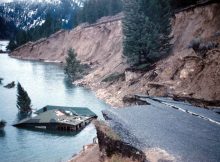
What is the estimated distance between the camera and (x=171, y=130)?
41.4 feet

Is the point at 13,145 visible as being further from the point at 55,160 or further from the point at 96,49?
the point at 96,49

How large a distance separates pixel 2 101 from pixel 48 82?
15.9 metres

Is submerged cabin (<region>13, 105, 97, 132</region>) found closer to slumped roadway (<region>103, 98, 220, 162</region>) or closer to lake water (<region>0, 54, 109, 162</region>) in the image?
lake water (<region>0, 54, 109, 162</region>)

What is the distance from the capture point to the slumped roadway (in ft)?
34.3

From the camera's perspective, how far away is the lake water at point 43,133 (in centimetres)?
2775

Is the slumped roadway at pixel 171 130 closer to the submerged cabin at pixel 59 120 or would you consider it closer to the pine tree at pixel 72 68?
the submerged cabin at pixel 59 120

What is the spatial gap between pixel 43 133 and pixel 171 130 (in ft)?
79.2

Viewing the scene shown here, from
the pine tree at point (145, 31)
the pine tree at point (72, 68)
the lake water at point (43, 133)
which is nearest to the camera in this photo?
the lake water at point (43, 133)

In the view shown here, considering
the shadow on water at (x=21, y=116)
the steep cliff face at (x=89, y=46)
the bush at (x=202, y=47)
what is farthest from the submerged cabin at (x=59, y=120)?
the steep cliff face at (x=89, y=46)

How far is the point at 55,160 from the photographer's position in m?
26.0

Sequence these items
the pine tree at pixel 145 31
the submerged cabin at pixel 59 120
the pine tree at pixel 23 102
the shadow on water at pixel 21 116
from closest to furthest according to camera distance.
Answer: the submerged cabin at pixel 59 120 < the shadow on water at pixel 21 116 < the pine tree at pixel 23 102 < the pine tree at pixel 145 31

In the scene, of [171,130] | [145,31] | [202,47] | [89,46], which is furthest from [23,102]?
[89,46]

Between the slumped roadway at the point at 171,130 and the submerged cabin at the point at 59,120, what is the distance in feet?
64.8

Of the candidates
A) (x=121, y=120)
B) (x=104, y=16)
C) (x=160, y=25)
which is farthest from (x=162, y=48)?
(x=104, y=16)
